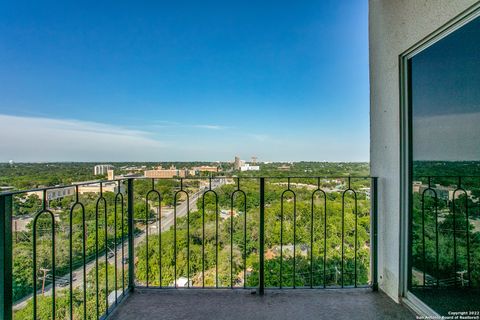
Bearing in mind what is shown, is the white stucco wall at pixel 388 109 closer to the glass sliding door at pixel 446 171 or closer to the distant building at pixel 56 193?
the glass sliding door at pixel 446 171

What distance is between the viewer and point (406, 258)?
1999 millimetres

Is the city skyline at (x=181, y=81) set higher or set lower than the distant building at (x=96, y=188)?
higher

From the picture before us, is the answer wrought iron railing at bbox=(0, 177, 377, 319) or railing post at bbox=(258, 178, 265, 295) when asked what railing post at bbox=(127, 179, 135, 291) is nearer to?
wrought iron railing at bbox=(0, 177, 377, 319)

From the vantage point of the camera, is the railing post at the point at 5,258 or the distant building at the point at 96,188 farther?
the distant building at the point at 96,188

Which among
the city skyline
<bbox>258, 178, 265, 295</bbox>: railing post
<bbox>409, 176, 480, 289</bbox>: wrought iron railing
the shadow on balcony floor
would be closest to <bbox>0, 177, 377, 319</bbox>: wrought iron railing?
<bbox>258, 178, 265, 295</bbox>: railing post

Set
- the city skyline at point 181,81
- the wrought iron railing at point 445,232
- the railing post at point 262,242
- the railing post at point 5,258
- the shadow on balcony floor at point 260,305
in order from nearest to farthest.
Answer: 1. the railing post at point 5,258
2. the wrought iron railing at point 445,232
3. the shadow on balcony floor at point 260,305
4. the railing post at point 262,242
5. the city skyline at point 181,81

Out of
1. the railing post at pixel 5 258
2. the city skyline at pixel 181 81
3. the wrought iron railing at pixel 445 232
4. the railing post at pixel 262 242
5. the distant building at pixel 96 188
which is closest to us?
the railing post at pixel 5 258

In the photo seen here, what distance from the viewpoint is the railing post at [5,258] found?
1.07 m

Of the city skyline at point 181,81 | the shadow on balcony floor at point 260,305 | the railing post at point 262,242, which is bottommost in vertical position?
the shadow on balcony floor at point 260,305

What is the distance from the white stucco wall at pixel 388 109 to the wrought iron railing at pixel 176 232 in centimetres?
14

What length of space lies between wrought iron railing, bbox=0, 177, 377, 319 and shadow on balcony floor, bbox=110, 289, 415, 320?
0.11 meters

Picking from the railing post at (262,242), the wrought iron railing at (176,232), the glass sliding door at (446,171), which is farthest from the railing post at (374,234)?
the railing post at (262,242)

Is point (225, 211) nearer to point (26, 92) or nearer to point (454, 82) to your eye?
point (454, 82)

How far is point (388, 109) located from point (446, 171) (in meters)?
0.75
